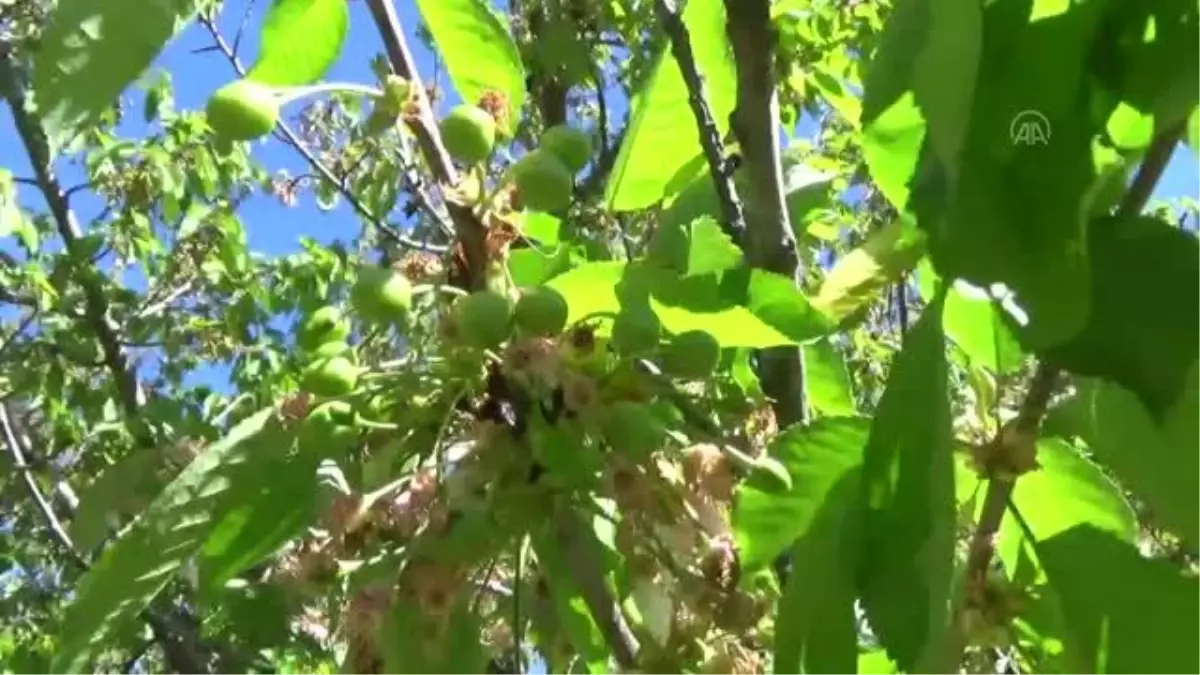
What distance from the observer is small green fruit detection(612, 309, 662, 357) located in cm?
86

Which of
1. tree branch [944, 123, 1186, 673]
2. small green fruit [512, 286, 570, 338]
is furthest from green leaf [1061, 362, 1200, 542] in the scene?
small green fruit [512, 286, 570, 338]

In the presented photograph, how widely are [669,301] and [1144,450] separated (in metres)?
0.23

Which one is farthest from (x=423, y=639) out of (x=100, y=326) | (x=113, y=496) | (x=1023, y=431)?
(x=100, y=326)

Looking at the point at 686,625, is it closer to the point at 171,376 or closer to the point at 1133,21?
the point at 1133,21

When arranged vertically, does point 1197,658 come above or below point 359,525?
below

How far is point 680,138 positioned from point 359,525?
406mm

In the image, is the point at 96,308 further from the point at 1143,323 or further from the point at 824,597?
the point at 1143,323

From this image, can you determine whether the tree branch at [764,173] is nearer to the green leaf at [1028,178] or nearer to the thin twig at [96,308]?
the green leaf at [1028,178]

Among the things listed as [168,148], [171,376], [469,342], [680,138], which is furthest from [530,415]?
[171,376]

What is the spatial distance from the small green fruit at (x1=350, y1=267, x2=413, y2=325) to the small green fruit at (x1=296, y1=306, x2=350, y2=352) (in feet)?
0.17

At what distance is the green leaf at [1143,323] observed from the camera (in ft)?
2.03

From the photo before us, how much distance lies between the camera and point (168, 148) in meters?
4.35

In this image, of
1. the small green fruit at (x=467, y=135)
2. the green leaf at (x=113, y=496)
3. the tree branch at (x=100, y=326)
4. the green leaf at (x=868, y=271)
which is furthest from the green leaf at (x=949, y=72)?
the tree branch at (x=100, y=326)

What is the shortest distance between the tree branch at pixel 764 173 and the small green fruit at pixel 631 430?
175mm
